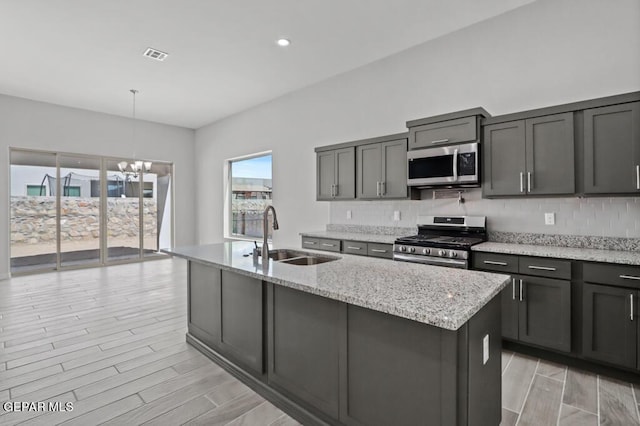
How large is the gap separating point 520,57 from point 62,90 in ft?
21.9

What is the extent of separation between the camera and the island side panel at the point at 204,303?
2674 mm

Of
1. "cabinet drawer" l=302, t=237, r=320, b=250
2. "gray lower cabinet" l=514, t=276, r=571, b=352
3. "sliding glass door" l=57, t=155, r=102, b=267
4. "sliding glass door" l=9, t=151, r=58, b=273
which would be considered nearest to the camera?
"gray lower cabinet" l=514, t=276, r=571, b=352

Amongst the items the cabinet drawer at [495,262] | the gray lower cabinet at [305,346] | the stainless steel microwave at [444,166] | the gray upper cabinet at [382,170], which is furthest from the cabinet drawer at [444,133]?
the gray lower cabinet at [305,346]

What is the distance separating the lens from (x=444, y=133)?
3.34m

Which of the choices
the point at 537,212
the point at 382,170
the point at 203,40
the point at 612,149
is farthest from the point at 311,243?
the point at 612,149

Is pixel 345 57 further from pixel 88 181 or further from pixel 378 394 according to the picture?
pixel 88 181

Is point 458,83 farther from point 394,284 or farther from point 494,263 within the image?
point 394,284

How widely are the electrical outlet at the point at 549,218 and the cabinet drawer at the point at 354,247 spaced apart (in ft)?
5.96

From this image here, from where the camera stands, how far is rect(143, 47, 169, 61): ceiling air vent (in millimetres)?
4117

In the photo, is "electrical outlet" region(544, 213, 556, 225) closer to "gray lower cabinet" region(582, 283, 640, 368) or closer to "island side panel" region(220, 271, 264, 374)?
"gray lower cabinet" region(582, 283, 640, 368)

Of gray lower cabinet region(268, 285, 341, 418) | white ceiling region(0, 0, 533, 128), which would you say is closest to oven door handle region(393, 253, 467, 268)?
gray lower cabinet region(268, 285, 341, 418)

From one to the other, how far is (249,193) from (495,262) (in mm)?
5158

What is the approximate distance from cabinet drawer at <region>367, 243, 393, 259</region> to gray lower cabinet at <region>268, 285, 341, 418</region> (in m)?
1.87

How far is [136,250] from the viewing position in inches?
292
